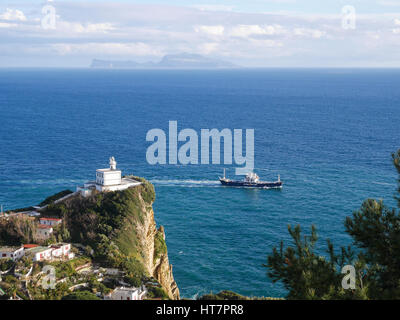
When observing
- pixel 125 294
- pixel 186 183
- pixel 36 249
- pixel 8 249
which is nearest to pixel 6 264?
pixel 8 249

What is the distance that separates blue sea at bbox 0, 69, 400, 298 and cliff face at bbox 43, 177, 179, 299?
3115mm

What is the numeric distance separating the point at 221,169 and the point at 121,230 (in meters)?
42.2

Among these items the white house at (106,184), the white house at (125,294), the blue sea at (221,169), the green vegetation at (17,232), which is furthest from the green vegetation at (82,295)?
the white house at (106,184)

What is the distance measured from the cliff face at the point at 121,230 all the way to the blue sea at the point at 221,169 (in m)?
3.11

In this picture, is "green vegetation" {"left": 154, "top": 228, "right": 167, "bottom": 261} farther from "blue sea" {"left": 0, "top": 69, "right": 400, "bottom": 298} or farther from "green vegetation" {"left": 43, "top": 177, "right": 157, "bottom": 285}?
"blue sea" {"left": 0, "top": 69, "right": 400, "bottom": 298}

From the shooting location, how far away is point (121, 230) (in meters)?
38.2

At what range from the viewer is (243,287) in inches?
1570

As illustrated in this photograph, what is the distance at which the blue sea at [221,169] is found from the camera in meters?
47.0

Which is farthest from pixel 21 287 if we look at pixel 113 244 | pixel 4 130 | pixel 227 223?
pixel 4 130

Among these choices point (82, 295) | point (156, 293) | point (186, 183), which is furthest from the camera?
point (186, 183)

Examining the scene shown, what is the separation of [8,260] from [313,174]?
169 ft

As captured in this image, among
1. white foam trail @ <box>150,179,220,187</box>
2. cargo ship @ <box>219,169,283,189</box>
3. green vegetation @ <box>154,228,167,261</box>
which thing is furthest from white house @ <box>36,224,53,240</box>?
cargo ship @ <box>219,169,283,189</box>

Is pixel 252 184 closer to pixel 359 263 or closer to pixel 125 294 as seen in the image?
pixel 125 294
